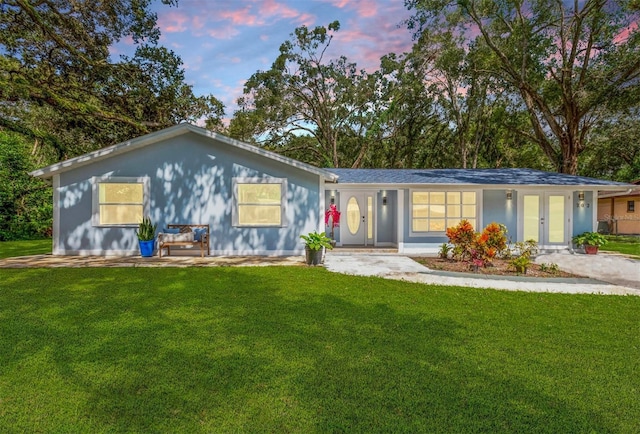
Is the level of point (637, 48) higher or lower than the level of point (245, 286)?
higher

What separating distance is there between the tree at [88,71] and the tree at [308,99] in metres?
8.07

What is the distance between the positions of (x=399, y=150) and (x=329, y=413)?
26.0 m

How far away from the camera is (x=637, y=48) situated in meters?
14.6

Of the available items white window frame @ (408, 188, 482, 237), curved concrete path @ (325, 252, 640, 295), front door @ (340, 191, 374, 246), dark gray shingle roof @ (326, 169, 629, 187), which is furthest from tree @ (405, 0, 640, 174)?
front door @ (340, 191, 374, 246)

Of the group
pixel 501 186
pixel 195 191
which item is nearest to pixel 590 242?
pixel 501 186

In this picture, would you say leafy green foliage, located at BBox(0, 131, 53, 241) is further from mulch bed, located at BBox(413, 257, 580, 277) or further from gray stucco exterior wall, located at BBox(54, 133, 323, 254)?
mulch bed, located at BBox(413, 257, 580, 277)

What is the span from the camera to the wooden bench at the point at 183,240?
9.55 metres

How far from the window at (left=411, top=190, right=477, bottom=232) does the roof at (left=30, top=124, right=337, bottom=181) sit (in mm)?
3420

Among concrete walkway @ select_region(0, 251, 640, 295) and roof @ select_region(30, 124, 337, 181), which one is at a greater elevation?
roof @ select_region(30, 124, 337, 181)

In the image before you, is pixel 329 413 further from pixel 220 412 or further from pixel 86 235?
pixel 86 235

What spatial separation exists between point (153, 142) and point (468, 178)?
10179 millimetres

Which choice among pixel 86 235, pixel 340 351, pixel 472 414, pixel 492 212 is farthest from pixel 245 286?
pixel 492 212


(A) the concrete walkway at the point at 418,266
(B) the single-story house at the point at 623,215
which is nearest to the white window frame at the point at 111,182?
(A) the concrete walkway at the point at 418,266

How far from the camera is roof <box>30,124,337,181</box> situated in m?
9.71
